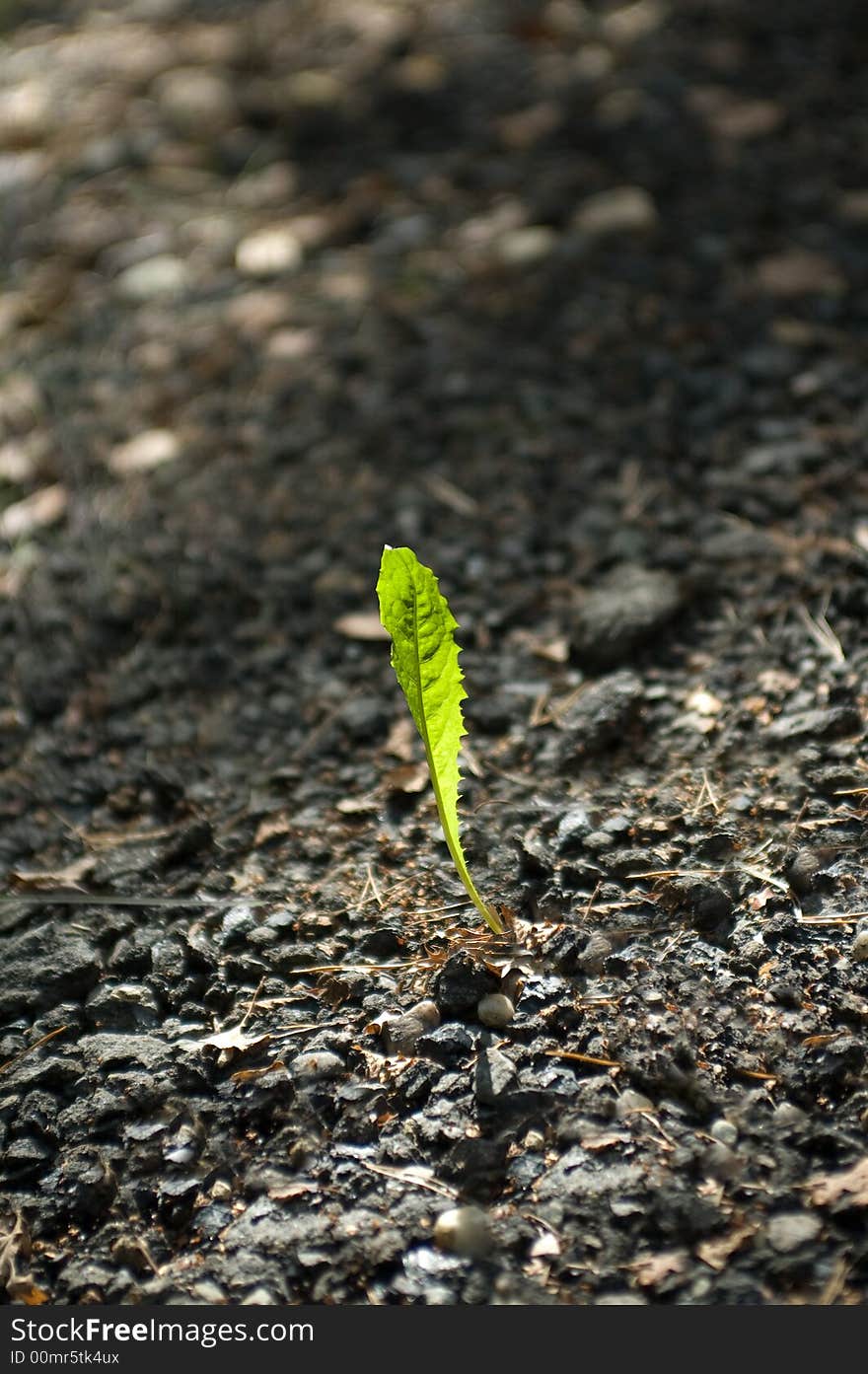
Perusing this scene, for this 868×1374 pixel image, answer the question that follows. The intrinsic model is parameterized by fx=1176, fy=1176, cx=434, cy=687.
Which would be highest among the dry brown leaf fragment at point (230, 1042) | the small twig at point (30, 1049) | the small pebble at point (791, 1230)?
the small twig at point (30, 1049)

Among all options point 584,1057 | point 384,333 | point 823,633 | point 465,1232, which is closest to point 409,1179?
point 465,1232

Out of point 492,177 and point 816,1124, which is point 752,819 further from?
point 492,177

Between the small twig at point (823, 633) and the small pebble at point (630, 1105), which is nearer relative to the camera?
the small pebble at point (630, 1105)

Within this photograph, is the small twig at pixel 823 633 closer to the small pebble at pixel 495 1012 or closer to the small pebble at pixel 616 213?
the small pebble at pixel 495 1012

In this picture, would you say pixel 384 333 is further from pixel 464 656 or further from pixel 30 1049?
pixel 30 1049

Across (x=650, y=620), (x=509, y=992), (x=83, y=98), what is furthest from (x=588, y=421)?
(x=83, y=98)

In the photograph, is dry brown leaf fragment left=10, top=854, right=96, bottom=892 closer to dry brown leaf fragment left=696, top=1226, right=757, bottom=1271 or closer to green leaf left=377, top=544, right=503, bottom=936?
green leaf left=377, top=544, right=503, bottom=936

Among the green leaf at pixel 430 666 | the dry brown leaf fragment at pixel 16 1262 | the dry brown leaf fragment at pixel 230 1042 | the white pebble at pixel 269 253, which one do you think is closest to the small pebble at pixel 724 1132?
the green leaf at pixel 430 666
